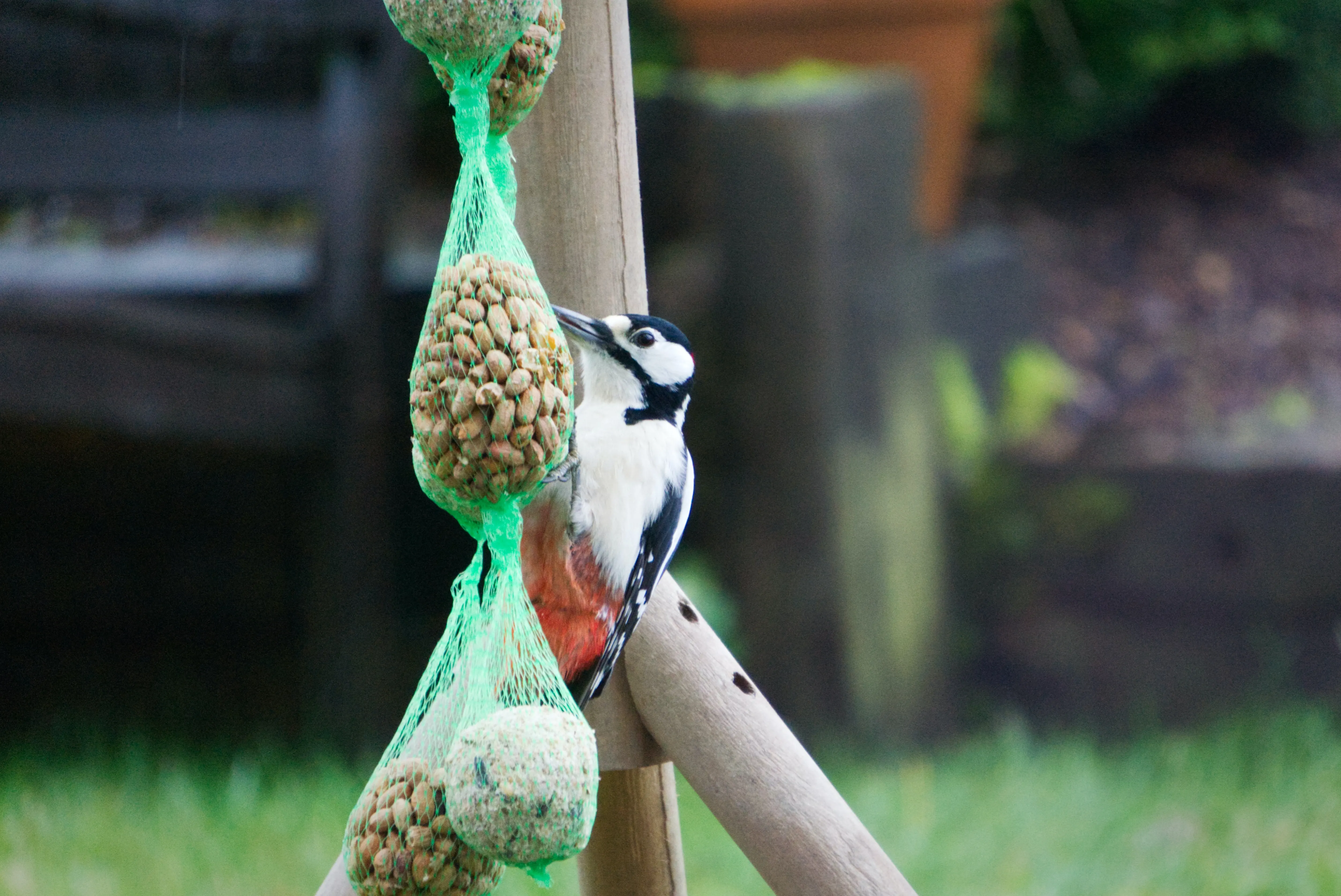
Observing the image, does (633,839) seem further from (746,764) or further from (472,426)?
(472,426)

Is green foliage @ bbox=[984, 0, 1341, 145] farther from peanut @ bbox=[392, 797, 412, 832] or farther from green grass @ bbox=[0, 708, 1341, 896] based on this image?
peanut @ bbox=[392, 797, 412, 832]

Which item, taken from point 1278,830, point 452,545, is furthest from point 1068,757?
point 452,545

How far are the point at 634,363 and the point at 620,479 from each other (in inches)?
5.1

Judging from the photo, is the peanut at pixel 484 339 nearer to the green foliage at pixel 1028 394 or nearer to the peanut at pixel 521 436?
the peanut at pixel 521 436

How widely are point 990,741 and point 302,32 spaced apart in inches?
112

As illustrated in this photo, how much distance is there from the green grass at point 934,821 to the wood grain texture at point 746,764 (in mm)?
1699

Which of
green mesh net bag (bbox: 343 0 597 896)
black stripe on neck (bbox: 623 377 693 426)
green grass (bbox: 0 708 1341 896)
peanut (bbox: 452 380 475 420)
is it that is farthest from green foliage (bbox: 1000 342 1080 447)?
peanut (bbox: 452 380 475 420)

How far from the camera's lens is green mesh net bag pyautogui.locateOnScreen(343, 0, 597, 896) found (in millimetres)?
998

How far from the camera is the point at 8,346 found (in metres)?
2.89

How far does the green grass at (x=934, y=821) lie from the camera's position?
2.84 m

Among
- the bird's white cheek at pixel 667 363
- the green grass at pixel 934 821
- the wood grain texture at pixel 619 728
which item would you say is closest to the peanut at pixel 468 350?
the bird's white cheek at pixel 667 363

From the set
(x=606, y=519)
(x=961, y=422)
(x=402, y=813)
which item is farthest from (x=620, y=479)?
(x=961, y=422)

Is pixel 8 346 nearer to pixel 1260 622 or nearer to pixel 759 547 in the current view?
pixel 759 547

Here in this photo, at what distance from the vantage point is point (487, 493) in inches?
42.4
